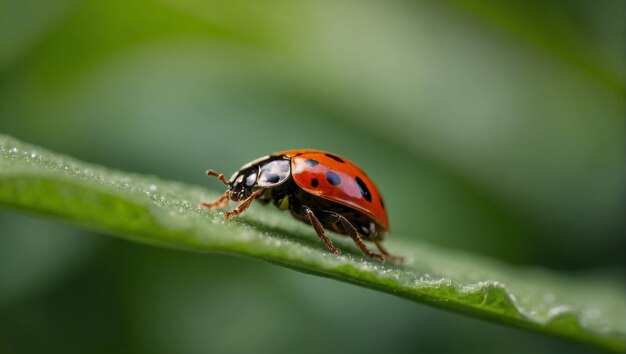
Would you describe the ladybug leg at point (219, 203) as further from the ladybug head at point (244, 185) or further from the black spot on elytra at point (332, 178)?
the black spot on elytra at point (332, 178)

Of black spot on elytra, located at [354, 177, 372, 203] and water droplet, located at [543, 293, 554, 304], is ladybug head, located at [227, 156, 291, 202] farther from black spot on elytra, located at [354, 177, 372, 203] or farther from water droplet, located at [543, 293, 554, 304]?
water droplet, located at [543, 293, 554, 304]

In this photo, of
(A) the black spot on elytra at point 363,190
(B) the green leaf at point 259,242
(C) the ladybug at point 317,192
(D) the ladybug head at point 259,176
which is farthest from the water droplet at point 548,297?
(D) the ladybug head at point 259,176

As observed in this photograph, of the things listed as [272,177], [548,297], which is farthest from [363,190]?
[548,297]

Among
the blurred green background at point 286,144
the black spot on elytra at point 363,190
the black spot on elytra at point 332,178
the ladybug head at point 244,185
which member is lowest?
the ladybug head at point 244,185

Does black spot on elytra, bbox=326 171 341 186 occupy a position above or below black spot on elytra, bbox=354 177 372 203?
below

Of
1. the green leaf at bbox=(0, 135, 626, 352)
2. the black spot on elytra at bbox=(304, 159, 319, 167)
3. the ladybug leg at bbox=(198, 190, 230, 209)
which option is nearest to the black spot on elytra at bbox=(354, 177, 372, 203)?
the black spot on elytra at bbox=(304, 159, 319, 167)

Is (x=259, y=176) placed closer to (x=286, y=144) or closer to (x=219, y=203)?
(x=219, y=203)
